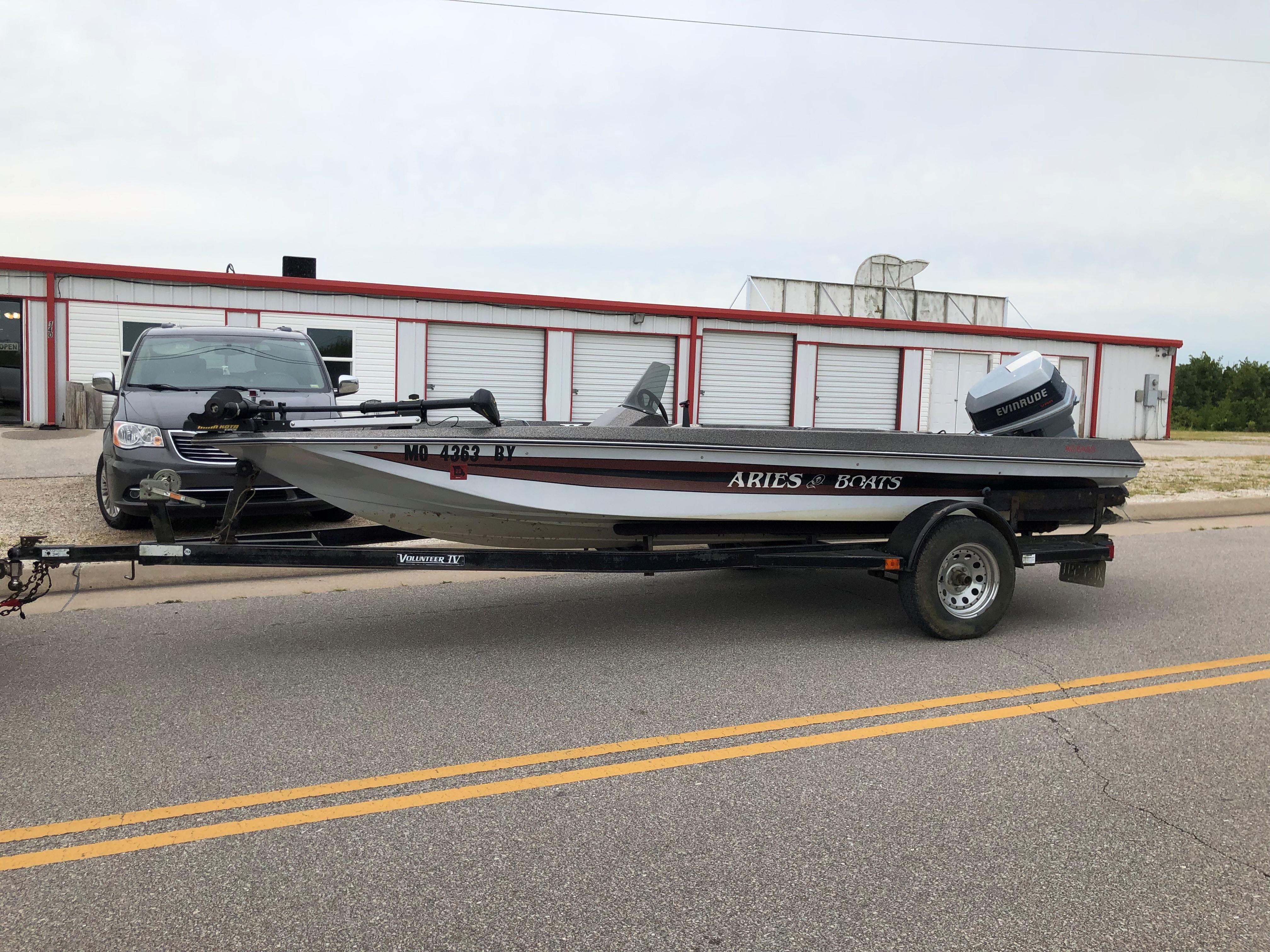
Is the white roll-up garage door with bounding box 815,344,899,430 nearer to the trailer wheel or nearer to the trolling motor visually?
the trailer wheel

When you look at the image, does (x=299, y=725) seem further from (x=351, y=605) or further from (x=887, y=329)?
(x=887, y=329)

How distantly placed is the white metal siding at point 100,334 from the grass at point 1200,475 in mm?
16415

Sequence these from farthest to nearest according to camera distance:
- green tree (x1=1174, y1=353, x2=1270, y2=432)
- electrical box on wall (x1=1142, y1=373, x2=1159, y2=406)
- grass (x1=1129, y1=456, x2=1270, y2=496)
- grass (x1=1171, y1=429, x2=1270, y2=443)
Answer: green tree (x1=1174, y1=353, x2=1270, y2=432)
grass (x1=1171, y1=429, x2=1270, y2=443)
electrical box on wall (x1=1142, y1=373, x2=1159, y2=406)
grass (x1=1129, y1=456, x2=1270, y2=496)

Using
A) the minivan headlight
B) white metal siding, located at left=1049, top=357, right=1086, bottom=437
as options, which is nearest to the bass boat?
the minivan headlight

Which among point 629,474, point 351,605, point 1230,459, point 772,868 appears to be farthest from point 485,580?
point 1230,459

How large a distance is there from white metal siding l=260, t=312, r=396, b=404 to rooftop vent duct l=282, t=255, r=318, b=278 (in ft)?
8.58

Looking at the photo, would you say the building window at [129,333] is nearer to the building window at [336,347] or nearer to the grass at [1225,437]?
the building window at [336,347]

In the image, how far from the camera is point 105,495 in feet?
28.1

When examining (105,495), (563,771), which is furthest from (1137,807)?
(105,495)

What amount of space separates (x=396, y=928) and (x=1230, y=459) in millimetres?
21308

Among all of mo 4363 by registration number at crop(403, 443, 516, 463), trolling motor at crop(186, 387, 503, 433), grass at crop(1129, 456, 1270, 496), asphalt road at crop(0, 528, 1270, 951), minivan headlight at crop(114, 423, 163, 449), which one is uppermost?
trolling motor at crop(186, 387, 503, 433)

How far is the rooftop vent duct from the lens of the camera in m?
20.9

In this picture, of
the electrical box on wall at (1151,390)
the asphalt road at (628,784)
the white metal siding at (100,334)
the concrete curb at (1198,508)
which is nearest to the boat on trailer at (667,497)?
the asphalt road at (628,784)

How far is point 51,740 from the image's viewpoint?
3.99 metres
